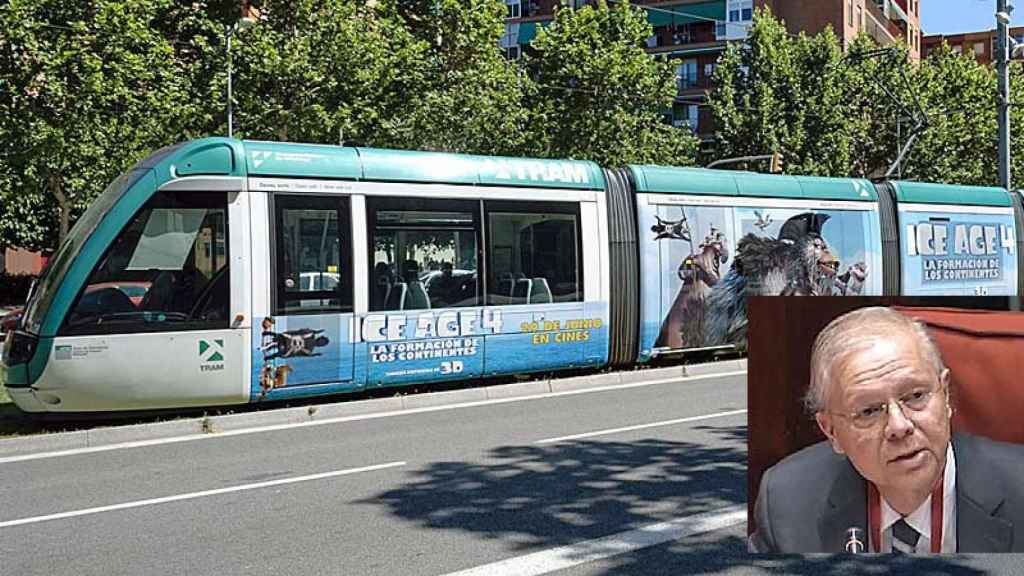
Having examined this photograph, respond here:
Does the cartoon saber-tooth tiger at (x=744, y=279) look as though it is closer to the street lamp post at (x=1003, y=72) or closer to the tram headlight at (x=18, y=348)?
the tram headlight at (x=18, y=348)

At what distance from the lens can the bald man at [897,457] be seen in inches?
60.4

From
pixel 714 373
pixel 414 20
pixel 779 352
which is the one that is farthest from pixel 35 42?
pixel 779 352

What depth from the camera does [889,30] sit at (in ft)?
252

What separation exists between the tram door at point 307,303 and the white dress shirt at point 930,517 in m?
9.35

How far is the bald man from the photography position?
5.04 ft

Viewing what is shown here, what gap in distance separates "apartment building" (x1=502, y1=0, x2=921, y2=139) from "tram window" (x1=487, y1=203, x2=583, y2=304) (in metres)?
48.8

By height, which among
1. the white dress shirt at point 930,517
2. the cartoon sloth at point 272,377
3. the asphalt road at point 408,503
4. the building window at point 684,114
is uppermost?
the building window at point 684,114

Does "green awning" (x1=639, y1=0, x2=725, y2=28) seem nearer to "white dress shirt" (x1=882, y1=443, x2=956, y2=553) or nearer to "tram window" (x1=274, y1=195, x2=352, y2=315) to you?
"tram window" (x1=274, y1=195, x2=352, y2=315)

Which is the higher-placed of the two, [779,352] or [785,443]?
[779,352]

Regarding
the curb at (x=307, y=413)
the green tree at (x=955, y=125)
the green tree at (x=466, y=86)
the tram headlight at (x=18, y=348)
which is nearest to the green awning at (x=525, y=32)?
the green tree at (x=955, y=125)

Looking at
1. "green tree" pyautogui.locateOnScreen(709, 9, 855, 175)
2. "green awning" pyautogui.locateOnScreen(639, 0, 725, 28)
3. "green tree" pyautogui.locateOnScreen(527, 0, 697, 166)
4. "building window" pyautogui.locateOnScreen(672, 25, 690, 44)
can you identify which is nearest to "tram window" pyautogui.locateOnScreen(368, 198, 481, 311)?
"green tree" pyautogui.locateOnScreen(527, 0, 697, 166)

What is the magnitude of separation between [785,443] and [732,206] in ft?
42.3

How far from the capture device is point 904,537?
1599 millimetres

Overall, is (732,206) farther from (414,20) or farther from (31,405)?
(414,20)
